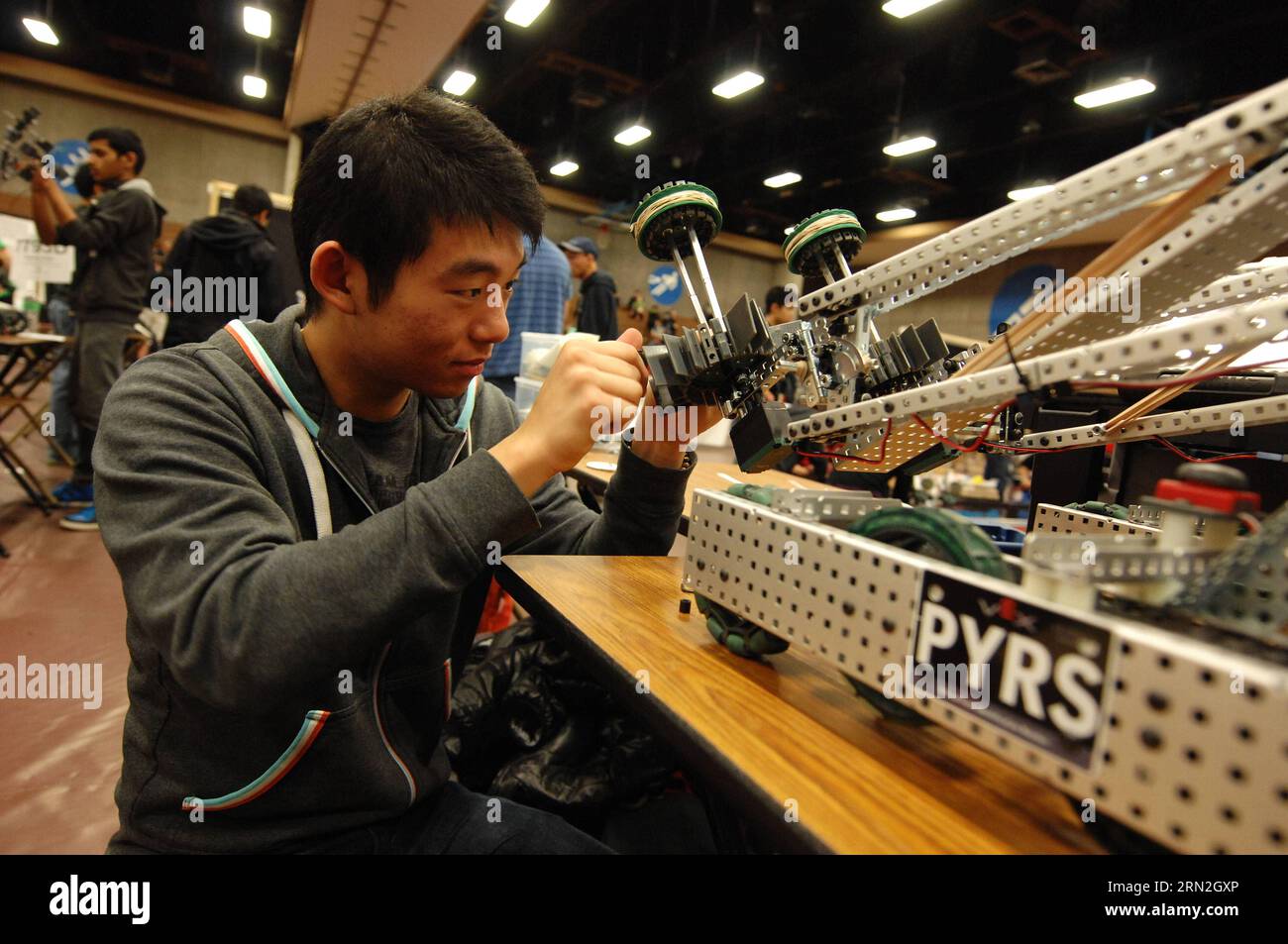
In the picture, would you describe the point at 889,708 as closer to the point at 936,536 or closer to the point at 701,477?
the point at 936,536

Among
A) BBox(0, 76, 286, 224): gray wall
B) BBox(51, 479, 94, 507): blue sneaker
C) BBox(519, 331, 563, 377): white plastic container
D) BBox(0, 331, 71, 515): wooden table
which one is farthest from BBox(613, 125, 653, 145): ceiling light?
BBox(51, 479, 94, 507): blue sneaker

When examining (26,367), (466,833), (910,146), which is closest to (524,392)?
(466,833)

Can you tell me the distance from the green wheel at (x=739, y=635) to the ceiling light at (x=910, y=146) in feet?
27.4

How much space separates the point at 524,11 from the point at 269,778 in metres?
6.99

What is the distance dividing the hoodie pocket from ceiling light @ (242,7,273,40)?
815 cm

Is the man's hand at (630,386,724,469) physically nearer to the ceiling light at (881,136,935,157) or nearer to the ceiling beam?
the ceiling light at (881,136,935,157)

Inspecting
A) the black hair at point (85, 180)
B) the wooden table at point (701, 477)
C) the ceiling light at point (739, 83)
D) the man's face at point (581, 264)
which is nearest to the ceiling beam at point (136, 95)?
the ceiling light at point (739, 83)

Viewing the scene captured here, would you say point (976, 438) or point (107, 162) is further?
point (107, 162)

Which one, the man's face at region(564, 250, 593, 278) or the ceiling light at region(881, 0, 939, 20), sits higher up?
the ceiling light at region(881, 0, 939, 20)

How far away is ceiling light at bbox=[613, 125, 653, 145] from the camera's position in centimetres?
901

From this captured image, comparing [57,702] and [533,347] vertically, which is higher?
[533,347]

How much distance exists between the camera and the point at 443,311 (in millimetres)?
1003
